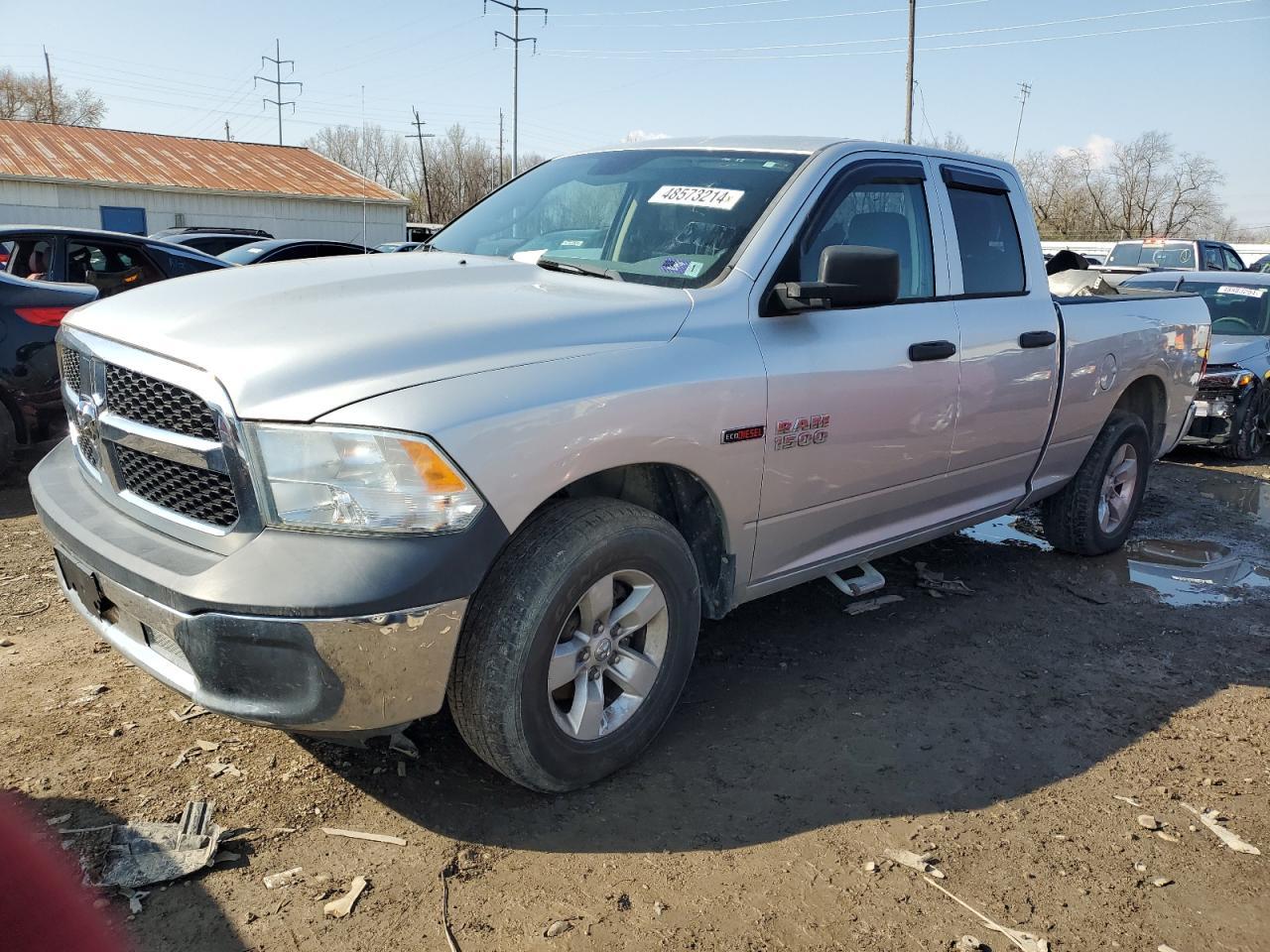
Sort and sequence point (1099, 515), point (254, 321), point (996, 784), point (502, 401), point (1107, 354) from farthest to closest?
point (1099, 515) → point (1107, 354) → point (996, 784) → point (254, 321) → point (502, 401)

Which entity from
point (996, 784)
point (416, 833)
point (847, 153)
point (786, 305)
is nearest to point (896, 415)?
point (786, 305)

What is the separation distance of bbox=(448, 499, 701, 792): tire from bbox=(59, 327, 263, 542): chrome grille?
Result: 688 millimetres

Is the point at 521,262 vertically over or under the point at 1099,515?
over

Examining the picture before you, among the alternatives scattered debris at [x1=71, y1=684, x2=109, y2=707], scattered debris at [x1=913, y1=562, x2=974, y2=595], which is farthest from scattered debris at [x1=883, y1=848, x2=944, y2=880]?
scattered debris at [x1=71, y1=684, x2=109, y2=707]

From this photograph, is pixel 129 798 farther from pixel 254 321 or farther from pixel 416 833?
pixel 254 321

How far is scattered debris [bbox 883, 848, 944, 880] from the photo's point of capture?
279cm

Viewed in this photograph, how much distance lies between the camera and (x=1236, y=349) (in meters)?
9.53

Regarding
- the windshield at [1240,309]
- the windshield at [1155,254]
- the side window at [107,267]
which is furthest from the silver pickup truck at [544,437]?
the windshield at [1155,254]

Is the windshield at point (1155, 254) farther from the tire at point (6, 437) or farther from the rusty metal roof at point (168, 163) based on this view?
the rusty metal roof at point (168, 163)

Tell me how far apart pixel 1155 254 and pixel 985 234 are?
1558 cm

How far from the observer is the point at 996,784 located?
3.27 metres

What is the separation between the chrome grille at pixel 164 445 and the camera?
97.9 inches

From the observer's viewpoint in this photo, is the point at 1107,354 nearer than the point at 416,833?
No

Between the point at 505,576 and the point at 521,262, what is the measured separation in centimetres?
151
